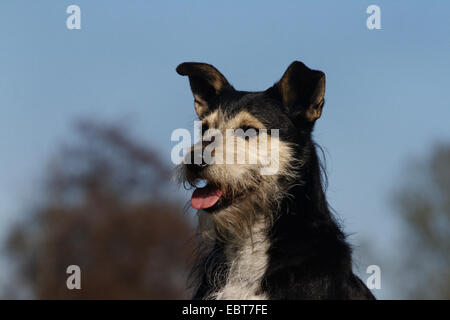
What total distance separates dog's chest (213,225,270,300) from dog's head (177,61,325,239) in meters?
0.15

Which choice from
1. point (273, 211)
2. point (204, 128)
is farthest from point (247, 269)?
point (204, 128)

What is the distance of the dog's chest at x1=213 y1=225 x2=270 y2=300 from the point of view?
5.80 meters

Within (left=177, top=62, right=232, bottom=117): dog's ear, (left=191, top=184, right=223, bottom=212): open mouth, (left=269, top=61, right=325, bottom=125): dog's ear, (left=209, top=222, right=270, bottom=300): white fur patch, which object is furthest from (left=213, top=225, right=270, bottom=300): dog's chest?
(left=177, top=62, right=232, bottom=117): dog's ear

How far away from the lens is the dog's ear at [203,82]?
6902mm

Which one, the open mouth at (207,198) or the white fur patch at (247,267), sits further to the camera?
the open mouth at (207,198)

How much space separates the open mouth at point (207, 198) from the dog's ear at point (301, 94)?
1074 mm

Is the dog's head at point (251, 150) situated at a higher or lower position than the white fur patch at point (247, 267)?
higher

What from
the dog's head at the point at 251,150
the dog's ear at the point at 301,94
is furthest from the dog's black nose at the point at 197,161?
the dog's ear at the point at 301,94

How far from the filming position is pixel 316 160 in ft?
20.7

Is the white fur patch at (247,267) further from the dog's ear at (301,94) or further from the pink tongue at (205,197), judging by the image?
the dog's ear at (301,94)

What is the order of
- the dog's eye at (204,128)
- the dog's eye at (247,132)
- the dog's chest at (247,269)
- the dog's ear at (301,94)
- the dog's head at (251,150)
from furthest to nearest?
1. the dog's eye at (204,128)
2. the dog's ear at (301,94)
3. the dog's eye at (247,132)
4. the dog's head at (251,150)
5. the dog's chest at (247,269)

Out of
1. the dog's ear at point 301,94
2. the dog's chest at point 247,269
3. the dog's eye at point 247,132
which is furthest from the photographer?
the dog's ear at point 301,94
